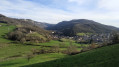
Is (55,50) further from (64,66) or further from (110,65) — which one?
(110,65)

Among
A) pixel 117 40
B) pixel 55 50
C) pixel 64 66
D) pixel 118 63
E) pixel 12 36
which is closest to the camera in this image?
pixel 118 63

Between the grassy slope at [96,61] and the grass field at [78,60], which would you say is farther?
the grass field at [78,60]

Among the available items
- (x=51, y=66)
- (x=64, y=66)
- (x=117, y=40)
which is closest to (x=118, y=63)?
(x=64, y=66)

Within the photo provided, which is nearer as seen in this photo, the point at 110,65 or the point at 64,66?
the point at 110,65

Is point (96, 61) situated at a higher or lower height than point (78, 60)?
higher

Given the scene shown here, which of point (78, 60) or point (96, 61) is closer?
point (96, 61)

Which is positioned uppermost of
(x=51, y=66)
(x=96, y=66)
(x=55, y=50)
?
(x=96, y=66)

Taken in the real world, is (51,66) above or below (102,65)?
below

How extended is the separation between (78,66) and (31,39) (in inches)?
4029

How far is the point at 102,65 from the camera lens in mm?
20250

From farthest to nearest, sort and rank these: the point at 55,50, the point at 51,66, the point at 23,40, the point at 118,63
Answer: the point at 23,40, the point at 55,50, the point at 51,66, the point at 118,63

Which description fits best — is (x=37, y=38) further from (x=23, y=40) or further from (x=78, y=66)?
(x=78, y=66)

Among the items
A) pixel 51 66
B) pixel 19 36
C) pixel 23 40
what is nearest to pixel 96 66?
pixel 51 66

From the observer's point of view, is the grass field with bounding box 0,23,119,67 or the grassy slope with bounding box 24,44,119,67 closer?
the grassy slope with bounding box 24,44,119,67
